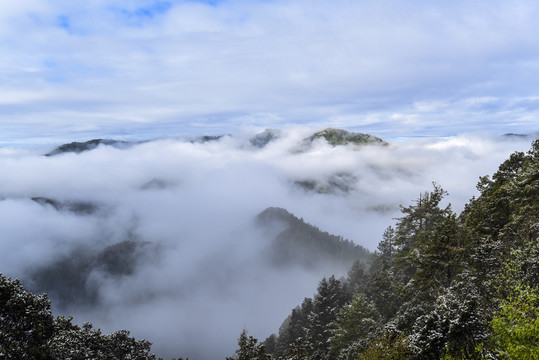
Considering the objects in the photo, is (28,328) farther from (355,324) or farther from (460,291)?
(355,324)

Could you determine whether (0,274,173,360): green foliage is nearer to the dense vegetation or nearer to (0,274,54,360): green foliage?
(0,274,54,360): green foliage

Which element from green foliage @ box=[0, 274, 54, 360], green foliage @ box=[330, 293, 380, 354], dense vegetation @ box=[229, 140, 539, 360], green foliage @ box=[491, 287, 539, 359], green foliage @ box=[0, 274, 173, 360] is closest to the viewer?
green foliage @ box=[491, 287, 539, 359]

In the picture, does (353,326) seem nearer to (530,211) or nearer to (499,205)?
(499,205)

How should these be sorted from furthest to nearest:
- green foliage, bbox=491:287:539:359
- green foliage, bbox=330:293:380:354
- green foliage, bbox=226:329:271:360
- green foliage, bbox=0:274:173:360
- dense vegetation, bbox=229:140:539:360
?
green foliage, bbox=330:293:380:354
green foliage, bbox=226:329:271:360
green foliage, bbox=0:274:173:360
dense vegetation, bbox=229:140:539:360
green foliage, bbox=491:287:539:359

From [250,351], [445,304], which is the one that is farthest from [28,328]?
[445,304]

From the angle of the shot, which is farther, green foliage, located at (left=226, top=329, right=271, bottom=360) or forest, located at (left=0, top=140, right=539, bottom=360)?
green foliage, located at (left=226, top=329, right=271, bottom=360)

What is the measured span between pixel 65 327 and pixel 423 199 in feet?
124

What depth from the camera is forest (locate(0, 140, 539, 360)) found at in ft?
59.3

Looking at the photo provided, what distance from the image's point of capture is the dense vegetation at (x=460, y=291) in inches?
708

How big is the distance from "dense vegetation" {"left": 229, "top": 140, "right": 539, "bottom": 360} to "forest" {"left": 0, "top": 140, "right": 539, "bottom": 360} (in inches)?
3.0

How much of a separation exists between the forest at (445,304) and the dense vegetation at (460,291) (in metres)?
0.08

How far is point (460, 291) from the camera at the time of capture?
25.2 metres

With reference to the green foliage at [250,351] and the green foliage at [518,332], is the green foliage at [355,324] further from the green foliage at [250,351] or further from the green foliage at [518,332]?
the green foliage at [518,332]

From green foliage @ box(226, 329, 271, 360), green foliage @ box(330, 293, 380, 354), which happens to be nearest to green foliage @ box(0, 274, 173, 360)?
green foliage @ box(226, 329, 271, 360)
